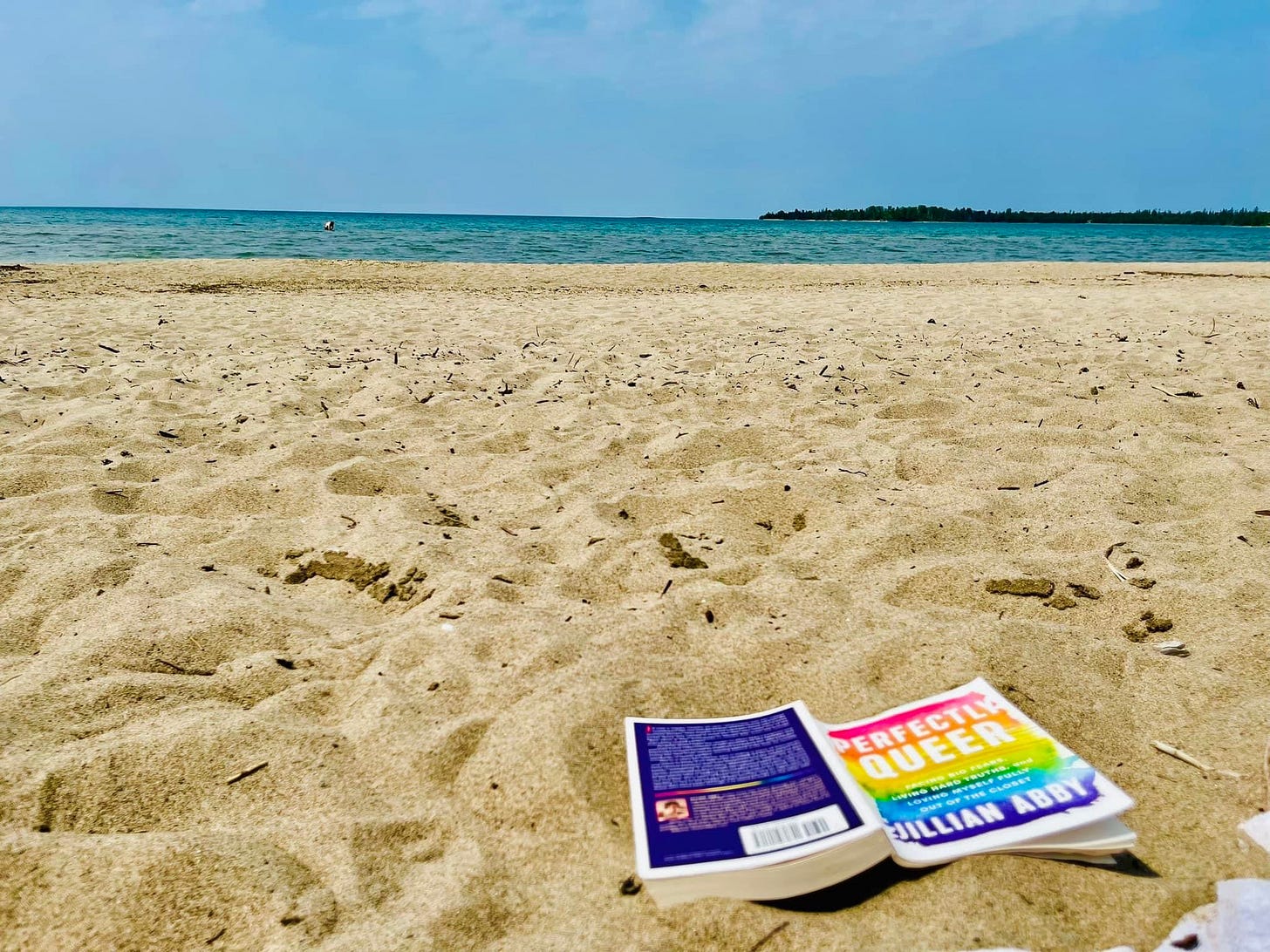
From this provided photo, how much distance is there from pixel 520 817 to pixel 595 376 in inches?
109

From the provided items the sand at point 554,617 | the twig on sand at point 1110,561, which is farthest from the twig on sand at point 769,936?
the twig on sand at point 1110,561

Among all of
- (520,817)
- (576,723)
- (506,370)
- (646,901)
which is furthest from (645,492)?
(506,370)

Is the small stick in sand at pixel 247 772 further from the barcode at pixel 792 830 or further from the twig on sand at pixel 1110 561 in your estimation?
the twig on sand at pixel 1110 561

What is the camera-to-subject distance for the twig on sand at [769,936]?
1014mm

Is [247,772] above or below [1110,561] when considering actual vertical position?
below

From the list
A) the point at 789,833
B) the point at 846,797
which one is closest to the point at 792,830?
the point at 789,833

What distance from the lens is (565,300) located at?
7.01 meters

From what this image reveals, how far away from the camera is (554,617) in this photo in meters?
1.78

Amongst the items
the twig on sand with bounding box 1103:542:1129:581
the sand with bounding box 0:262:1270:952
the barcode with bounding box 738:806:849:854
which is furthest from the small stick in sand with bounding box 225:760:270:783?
the twig on sand with bounding box 1103:542:1129:581

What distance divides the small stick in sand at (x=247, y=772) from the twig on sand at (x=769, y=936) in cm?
87

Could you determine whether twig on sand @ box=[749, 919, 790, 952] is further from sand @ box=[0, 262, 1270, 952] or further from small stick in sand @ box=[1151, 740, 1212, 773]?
small stick in sand @ box=[1151, 740, 1212, 773]

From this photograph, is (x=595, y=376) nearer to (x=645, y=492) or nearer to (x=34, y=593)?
(x=645, y=492)

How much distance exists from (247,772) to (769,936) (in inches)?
35.7

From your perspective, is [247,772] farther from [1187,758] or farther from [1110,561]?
[1110,561]
